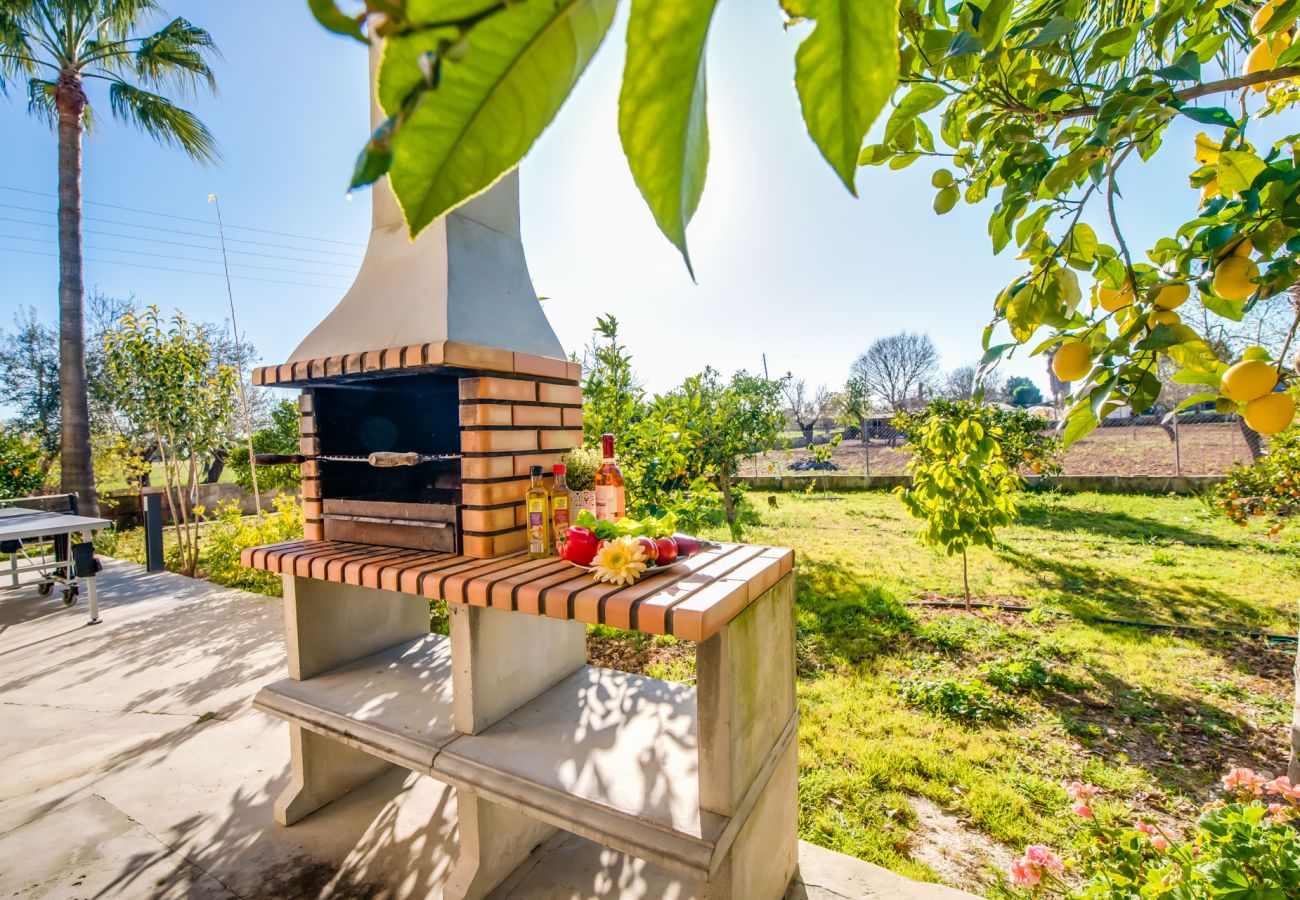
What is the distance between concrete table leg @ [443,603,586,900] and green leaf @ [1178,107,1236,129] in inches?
73.9

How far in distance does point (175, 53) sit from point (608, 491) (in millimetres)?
9365

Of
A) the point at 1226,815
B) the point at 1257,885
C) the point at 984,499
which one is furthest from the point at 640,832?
the point at 984,499

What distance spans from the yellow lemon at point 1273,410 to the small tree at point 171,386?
7.94 metres

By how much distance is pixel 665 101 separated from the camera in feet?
0.62

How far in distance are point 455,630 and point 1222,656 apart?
4.94 m

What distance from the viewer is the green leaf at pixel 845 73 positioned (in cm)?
20

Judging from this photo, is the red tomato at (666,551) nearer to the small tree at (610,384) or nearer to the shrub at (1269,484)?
the small tree at (610,384)

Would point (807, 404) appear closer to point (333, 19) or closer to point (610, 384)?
point (610, 384)

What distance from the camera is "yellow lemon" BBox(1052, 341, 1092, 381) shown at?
3.00ft

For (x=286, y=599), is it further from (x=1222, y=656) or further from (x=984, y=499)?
(x=1222, y=656)

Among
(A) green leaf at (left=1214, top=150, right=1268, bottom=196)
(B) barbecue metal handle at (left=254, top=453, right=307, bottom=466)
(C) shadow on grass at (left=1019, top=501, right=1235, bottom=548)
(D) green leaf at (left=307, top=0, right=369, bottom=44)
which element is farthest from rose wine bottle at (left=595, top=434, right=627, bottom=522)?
(C) shadow on grass at (left=1019, top=501, right=1235, bottom=548)

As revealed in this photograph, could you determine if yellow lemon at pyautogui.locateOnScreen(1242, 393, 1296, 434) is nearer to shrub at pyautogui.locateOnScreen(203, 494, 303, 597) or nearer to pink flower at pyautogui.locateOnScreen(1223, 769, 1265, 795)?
pink flower at pyautogui.locateOnScreen(1223, 769, 1265, 795)

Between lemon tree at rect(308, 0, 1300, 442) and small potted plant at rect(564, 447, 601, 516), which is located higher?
lemon tree at rect(308, 0, 1300, 442)

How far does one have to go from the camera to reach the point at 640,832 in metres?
1.38
